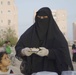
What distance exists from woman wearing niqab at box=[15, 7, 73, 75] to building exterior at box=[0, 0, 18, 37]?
164 ft

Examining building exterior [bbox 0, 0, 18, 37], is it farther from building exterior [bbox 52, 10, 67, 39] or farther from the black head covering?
the black head covering

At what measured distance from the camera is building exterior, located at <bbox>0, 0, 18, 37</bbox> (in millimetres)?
54188

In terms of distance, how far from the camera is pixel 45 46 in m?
3.56

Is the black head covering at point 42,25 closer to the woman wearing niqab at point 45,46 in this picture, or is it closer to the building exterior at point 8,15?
the woman wearing niqab at point 45,46

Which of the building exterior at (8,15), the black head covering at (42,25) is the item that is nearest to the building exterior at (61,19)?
the building exterior at (8,15)

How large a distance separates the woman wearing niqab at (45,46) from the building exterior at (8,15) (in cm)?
4990

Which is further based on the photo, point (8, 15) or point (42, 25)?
point (8, 15)

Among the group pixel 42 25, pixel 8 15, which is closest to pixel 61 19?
pixel 8 15

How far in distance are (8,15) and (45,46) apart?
52263 mm

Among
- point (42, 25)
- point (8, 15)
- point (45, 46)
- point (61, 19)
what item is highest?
point (42, 25)

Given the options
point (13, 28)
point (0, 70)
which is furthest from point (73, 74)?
point (13, 28)

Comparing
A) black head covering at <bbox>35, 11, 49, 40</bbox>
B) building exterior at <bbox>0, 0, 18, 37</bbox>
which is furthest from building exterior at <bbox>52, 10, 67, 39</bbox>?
black head covering at <bbox>35, 11, 49, 40</bbox>

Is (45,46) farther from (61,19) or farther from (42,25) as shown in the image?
(61,19)

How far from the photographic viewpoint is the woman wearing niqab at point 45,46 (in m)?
3.46
